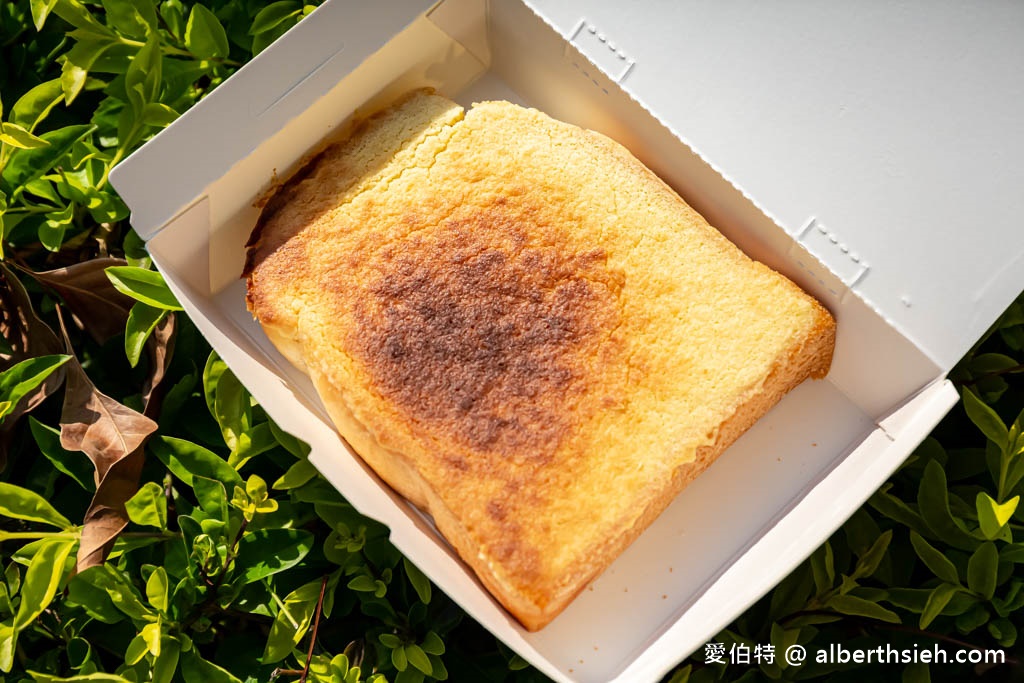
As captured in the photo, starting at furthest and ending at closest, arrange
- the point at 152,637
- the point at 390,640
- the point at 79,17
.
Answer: the point at 79,17 → the point at 390,640 → the point at 152,637

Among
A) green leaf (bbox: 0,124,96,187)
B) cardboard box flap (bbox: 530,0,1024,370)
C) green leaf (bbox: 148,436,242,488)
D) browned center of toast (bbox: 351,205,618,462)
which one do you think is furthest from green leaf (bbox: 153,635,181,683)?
cardboard box flap (bbox: 530,0,1024,370)

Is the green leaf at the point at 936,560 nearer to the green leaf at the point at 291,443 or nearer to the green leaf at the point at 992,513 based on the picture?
the green leaf at the point at 992,513

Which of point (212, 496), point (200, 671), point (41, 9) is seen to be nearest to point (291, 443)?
point (212, 496)

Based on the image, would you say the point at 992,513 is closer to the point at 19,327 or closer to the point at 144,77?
the point at 144,77

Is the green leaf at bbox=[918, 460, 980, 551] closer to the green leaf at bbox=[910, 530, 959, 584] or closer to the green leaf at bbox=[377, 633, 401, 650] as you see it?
the green leaf at bbox=[910, 530, 959, 584]

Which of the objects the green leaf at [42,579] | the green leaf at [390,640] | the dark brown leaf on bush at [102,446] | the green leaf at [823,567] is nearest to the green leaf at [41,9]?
the dark brown leaf on bush at [102,446]

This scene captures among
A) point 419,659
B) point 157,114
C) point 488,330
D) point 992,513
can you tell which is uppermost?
point 992,513
